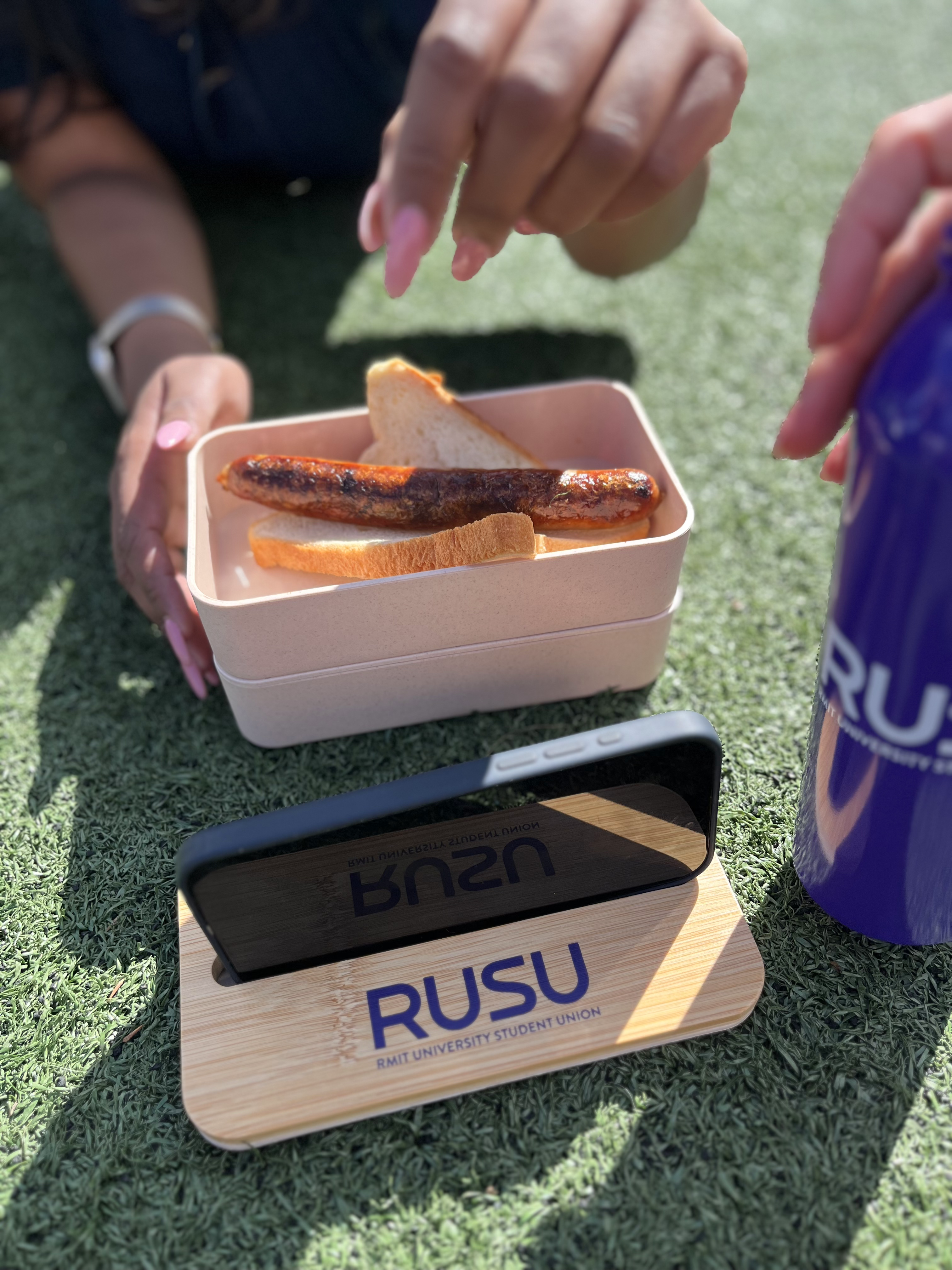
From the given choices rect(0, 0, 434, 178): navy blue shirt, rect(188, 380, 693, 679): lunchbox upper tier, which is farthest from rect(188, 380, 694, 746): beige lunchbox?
rect(0, 0, 434, 178): navy blue shirt

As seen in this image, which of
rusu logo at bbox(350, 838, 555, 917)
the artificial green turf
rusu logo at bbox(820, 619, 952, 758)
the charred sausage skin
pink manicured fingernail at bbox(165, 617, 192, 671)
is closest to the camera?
rusu logo at bbox(820, 619, 952, 758)

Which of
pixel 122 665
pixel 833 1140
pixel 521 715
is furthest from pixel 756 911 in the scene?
pixel 122 665

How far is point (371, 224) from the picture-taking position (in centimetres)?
79

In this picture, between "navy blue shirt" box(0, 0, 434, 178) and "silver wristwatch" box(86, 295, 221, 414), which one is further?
"navy blue shirt" box(0, 0, 434, 178)

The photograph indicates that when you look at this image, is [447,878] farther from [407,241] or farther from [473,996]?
[407,241]

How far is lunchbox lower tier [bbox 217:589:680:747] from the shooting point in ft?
3.70

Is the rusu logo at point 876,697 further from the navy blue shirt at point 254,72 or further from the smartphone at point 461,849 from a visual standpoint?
the navy blue shirt at point 254,72

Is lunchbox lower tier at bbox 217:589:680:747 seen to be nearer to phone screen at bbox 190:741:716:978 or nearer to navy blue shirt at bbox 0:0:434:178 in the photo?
phone screen at bbox 190:741:716:978

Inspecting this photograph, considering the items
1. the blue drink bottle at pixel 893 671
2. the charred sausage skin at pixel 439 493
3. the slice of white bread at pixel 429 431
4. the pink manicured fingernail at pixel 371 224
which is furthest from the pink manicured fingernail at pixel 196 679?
the blue drink bottle at pixel 893 671

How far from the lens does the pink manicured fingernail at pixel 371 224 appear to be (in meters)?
0.77

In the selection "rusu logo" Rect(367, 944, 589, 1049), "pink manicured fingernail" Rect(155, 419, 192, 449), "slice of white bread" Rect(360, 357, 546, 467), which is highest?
"slice of white bread" Rect(360, 357, 546, 467)

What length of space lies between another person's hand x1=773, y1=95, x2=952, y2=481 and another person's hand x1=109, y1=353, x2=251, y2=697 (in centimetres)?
88

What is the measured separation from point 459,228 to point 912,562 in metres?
0.45

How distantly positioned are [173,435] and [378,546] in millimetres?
412
